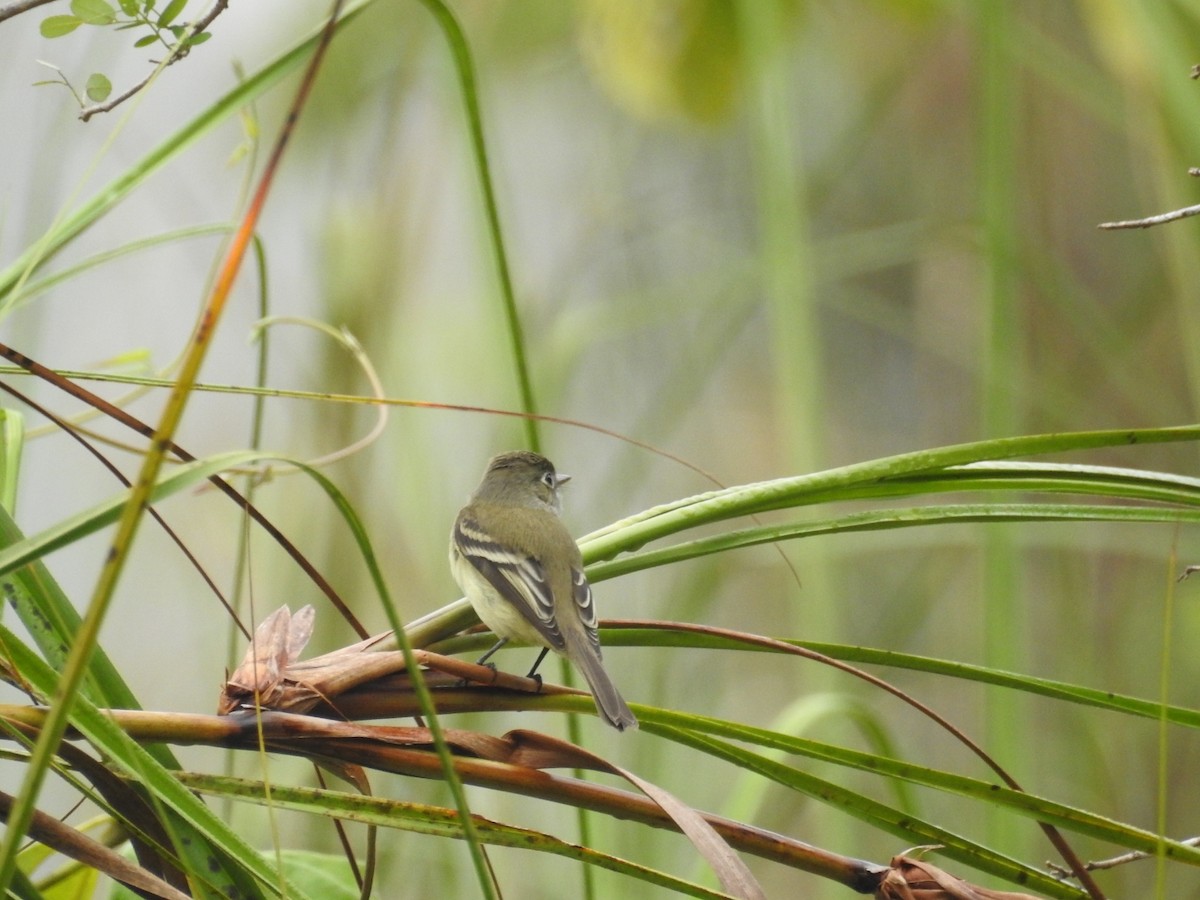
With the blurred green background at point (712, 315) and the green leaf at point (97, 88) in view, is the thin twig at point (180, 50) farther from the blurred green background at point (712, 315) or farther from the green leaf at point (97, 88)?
the blurred green background at point (712, 315)

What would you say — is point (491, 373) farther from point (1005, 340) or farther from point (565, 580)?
point (1005, 340)

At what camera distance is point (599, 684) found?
4.99ft

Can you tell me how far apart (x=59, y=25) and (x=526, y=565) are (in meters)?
1.24

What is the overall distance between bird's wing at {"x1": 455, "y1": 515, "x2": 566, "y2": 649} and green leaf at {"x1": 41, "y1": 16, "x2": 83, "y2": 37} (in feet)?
3.33

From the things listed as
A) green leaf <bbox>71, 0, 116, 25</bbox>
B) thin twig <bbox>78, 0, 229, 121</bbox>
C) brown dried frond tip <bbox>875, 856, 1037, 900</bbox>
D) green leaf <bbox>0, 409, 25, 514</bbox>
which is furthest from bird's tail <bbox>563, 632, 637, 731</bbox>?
green leaf <bbox>71, 0, 116, 25</bbox>

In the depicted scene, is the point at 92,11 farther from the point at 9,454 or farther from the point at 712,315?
the point at 712,315

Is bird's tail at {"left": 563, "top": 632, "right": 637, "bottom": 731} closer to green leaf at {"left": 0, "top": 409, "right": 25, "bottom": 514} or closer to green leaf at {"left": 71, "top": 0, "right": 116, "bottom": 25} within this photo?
green leaf at {"left": 0, "top": 409, "right": 25, "bottom": 514}

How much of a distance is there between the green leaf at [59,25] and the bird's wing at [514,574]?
1.02 m

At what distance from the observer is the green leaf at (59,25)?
1193 mm

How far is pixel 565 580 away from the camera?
2111 mm

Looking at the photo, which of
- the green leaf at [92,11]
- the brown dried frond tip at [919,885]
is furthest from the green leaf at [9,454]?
the brown dried frond tip at [919,885]

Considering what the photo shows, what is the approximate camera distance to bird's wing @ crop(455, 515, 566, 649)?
189 cm

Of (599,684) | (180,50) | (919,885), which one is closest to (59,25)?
(180,50)

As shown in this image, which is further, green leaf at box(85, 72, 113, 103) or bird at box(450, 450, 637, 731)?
bird at box(450, 450, 637, 731)
